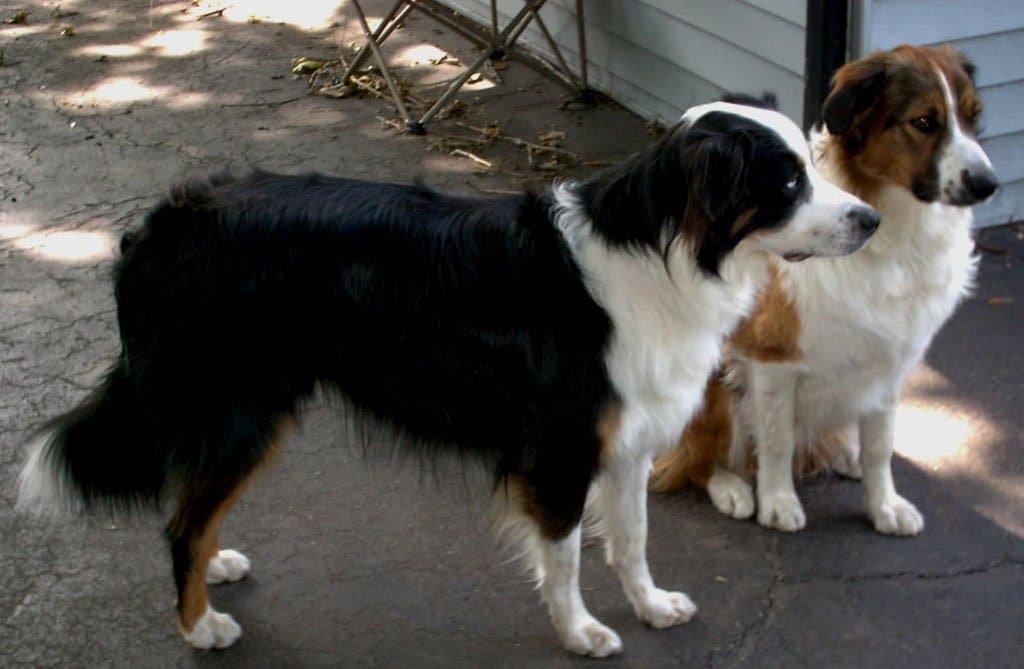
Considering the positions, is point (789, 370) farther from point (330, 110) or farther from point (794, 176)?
point (330, 110)

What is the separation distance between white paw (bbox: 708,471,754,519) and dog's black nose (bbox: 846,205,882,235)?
113 cm

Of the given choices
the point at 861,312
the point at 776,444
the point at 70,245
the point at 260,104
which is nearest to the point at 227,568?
the point at 776,444

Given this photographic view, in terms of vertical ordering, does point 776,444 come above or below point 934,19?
below

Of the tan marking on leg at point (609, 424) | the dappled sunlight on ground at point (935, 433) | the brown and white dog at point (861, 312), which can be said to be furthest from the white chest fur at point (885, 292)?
the tan marking on leg at point (609, 424)

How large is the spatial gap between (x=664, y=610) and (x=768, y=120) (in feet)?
4.19

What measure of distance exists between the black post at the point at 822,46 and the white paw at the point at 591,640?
83.7 inches

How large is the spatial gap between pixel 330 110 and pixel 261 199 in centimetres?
360

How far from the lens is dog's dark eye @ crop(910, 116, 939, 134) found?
2.87 metres

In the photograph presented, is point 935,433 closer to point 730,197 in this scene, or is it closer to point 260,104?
point 730,197

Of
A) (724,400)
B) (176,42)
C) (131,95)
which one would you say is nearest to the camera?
(724,400)

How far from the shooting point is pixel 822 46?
4.24 metres

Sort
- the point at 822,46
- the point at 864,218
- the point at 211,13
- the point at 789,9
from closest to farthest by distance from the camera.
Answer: the point at 864,218
the point at 822,46
the point at 789,9
the point at 211,13

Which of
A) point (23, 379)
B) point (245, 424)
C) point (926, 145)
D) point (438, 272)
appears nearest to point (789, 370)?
point (926, 145)

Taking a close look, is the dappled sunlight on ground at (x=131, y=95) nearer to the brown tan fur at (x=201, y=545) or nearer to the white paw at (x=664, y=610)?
the brown tan fur at (x=201, y=545)
